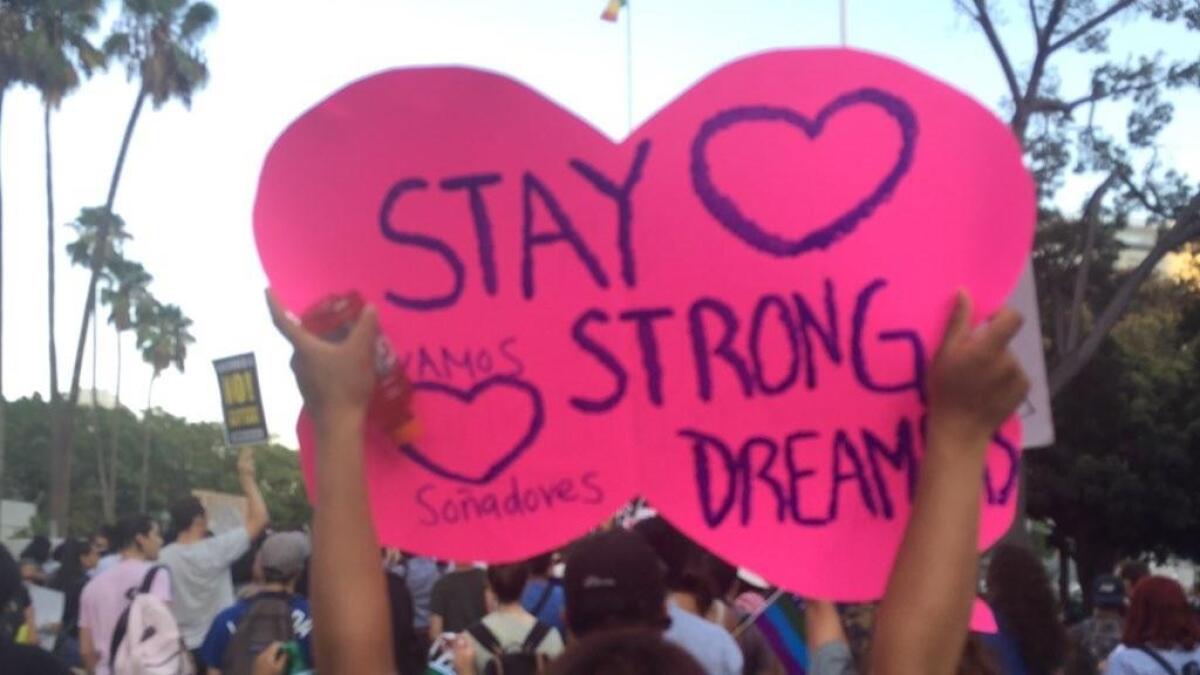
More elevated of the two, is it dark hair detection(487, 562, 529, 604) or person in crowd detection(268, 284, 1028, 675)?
person in crowd detection(268, 284, 1028, 675)

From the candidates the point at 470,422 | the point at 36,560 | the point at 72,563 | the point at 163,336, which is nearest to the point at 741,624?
the point at 470,422

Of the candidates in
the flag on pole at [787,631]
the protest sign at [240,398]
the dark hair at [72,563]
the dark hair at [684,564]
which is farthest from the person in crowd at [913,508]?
the dark hair at [72,563]

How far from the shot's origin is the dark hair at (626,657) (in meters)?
1.83

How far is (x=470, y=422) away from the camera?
2209 mm

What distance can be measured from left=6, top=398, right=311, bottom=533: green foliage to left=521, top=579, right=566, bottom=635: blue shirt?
194ft

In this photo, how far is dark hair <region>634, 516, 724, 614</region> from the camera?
4.91 metres

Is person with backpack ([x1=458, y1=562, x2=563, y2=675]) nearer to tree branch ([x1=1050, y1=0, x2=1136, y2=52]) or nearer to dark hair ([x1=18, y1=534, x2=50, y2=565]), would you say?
dark hair ([x1=18, y1=534, x2=50, y2=565])

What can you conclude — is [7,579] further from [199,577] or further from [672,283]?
[199,577]

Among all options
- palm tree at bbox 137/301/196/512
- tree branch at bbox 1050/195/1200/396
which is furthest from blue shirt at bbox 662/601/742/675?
palm tree at bbox 137/301/196/512

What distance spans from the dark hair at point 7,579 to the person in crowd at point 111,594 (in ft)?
9.64

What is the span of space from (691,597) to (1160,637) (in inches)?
72.4

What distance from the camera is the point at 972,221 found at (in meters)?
2.11

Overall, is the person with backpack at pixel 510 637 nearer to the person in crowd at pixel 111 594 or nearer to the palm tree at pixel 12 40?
the person in crowd at pixel 111 594

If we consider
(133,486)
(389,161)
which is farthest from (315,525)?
(133,486)
